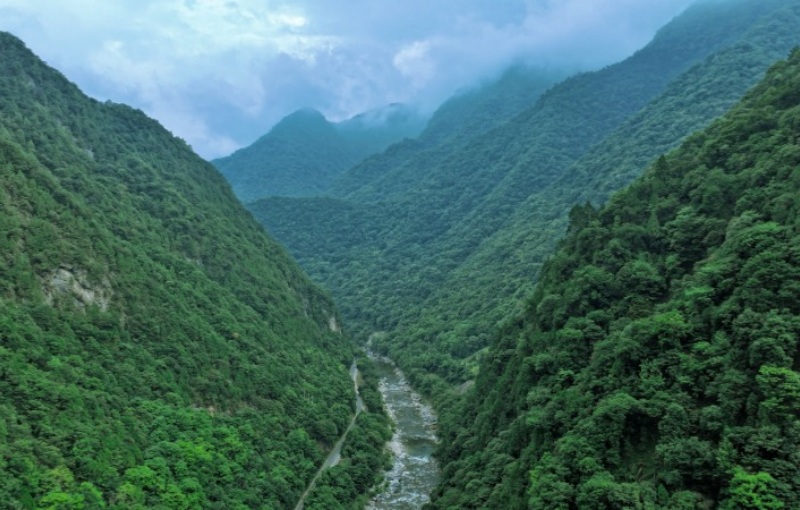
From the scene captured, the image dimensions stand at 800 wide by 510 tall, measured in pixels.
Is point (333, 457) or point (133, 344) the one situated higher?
point (133, 344)

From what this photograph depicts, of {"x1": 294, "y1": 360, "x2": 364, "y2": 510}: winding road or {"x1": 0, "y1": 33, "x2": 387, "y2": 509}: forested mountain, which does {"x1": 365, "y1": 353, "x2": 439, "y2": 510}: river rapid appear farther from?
{"x1": 294, "y1": 360, "x2": 364, "y2": 510}: winding road

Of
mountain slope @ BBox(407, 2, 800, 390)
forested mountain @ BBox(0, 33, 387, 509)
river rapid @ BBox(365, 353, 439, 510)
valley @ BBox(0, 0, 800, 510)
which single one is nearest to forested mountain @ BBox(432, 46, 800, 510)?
valley @ BBox(0, 0, 800, 510)

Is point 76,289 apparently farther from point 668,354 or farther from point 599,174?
point 599,174

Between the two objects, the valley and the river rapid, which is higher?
the valley

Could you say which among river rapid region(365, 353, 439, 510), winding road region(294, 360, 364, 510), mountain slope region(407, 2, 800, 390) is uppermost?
mountain slope region(407, 2, 800, 390)

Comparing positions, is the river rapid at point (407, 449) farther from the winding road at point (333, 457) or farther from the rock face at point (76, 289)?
the rock face at point (76, 289)

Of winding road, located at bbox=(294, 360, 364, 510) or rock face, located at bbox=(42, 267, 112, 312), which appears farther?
winding road, located at bbox=(294, 360, 364, 510)

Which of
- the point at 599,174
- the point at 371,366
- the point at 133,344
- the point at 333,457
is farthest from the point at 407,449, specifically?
the point at 599,174
